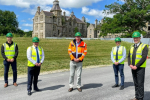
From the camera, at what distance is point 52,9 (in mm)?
61688

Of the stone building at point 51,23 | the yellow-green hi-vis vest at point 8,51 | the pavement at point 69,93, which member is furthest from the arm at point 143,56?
the stone building at point 51,23

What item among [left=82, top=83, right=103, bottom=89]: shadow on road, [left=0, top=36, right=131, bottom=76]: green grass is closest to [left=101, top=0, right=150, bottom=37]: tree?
[left=0, top=36, right=131, bottom=76]: green grass

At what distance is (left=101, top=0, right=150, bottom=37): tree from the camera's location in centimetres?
4159

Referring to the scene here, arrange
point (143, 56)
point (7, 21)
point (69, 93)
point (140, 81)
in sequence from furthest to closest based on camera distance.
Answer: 1. point (7, 21)
2. point (69, 93)
3. point (140, 81)
4. point (143, 56)

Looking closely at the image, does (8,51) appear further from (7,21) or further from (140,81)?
(7,21)

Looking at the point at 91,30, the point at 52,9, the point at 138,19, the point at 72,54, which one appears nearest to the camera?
the point at 72,54

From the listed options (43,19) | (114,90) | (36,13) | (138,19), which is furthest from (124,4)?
(114,90)

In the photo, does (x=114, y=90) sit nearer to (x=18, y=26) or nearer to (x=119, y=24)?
(x=119, y=24)

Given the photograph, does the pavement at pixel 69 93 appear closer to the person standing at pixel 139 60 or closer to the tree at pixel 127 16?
the person standing at pixel 139 60

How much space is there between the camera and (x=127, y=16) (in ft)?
138

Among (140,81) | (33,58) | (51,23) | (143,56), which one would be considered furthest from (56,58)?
(51,23)

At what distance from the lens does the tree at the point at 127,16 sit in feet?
136

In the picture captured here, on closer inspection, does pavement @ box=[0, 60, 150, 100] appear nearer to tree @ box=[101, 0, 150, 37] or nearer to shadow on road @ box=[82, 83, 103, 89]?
shadow on road @ box=[82, 83, 103, 89]

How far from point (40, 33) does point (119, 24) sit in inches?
1172
